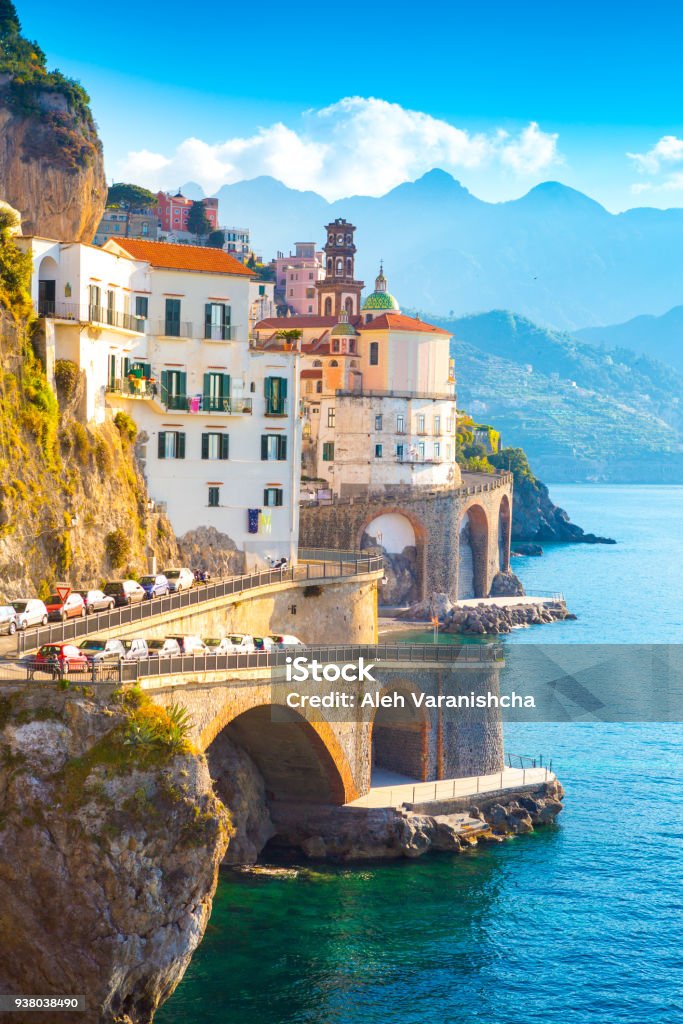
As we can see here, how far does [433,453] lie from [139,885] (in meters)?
102

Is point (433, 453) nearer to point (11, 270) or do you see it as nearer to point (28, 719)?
point (11, 270)

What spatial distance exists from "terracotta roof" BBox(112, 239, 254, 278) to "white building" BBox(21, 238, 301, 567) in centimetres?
8

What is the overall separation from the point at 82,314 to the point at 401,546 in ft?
234

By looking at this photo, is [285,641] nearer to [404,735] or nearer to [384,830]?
[404,735]

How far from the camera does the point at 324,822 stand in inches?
2830

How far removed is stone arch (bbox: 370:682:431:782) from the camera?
77812mm

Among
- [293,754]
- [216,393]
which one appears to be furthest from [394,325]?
[293,754]

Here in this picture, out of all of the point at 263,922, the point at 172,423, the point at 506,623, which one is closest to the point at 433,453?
the point at 506,623

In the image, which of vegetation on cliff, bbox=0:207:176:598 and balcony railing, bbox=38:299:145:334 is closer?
vegetation on cliff, bbox=0:207:176:598

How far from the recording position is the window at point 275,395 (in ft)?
297


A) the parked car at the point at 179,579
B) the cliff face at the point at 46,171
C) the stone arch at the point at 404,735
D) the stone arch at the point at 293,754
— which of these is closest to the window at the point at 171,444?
the parked car at the point at 179,579

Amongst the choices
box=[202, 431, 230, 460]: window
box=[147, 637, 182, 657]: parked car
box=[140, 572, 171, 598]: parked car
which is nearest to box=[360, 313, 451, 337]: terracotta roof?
box=[202, 431, 230, 460]: window

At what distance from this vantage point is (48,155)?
392 feet

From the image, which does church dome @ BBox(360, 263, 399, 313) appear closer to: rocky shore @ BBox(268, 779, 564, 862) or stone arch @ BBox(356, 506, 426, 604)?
stone arch @ BBox(356, 506, 426, 604)
